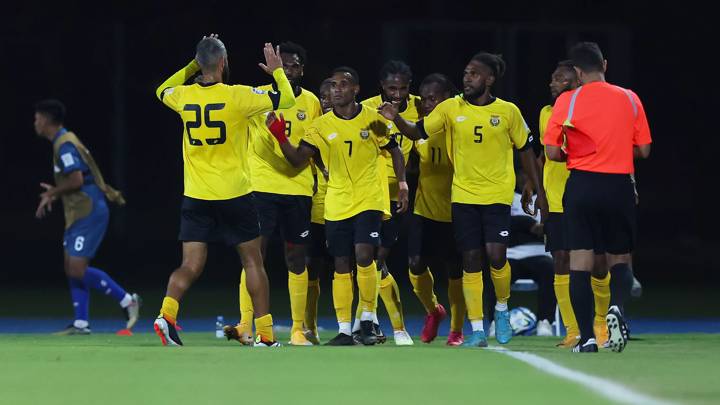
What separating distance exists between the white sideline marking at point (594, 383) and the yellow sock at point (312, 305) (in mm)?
3495

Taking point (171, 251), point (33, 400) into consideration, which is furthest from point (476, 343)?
point (171, 251)

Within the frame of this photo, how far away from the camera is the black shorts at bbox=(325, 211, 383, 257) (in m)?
12.4

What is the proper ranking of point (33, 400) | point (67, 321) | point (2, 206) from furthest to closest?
point (2, 206), point (67, 321), point (33, 400)

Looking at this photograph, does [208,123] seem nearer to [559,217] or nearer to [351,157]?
[351,157]

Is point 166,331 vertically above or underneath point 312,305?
above

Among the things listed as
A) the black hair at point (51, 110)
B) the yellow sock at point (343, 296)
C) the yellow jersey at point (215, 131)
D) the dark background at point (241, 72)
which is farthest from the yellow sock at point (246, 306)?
the dark background at point (241, 72)

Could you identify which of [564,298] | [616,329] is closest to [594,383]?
[616,329]

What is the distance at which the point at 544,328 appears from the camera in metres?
14.9

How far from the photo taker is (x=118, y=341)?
13742mm

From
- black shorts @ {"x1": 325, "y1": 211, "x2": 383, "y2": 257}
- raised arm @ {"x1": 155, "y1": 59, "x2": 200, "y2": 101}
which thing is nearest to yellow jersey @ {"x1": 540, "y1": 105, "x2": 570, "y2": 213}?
black shorts @ {"x1": 325, "y1": 211, "x2": 383, "y2": 257}

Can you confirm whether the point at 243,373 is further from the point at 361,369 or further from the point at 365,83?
the point at 365,83

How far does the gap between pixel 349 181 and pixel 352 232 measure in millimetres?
393

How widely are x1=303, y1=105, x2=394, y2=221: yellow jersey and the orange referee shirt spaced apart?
84.6 inches

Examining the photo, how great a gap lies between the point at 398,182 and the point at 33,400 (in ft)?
17.7
